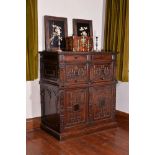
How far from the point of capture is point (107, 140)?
312 centimetres

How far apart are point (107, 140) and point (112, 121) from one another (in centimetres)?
55

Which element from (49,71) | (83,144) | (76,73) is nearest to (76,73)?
(76,73)

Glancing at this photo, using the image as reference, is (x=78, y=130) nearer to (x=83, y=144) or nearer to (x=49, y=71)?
(x=83, y=144)

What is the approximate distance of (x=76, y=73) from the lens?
3.21 metres

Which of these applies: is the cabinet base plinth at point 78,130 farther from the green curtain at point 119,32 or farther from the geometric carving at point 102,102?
the green curtain at point 119,32

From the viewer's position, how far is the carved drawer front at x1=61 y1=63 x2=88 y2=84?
313cm

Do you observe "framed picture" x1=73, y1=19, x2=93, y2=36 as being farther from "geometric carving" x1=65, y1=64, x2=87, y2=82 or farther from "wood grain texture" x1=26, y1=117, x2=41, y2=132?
"wood grain texture" x1=26, y1=117, x2=41, y2=132

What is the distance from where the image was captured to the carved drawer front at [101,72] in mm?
3365

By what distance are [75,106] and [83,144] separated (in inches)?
20.0

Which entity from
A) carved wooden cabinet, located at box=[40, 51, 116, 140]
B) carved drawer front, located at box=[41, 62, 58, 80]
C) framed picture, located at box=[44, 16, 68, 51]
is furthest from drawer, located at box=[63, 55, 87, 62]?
framed picture, located at box=[44, 16, 68, 51]

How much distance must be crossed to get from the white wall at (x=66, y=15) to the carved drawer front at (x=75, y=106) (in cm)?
61

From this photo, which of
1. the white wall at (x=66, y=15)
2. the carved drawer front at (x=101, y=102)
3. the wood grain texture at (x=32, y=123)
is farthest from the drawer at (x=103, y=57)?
the wood grain texture at (x=32, y=123)
